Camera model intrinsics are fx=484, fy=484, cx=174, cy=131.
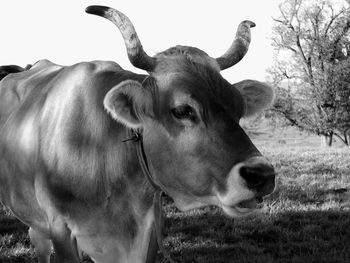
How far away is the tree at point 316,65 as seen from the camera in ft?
105

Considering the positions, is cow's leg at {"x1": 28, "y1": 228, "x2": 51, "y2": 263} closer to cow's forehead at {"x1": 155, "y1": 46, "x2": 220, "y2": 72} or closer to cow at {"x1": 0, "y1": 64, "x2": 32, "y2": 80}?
cow at {"x1": 0, "y1": 64, "x2": 32, "y2": 80}

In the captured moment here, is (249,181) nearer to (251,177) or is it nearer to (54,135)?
(251,177)

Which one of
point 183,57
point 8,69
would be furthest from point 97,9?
point 8,69

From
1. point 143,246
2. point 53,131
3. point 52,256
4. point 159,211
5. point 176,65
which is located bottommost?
point 52,256

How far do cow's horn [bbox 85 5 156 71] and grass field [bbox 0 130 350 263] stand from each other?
2.99m

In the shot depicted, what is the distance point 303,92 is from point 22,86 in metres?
30.1

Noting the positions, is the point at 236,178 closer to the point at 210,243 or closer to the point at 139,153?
the point at 139,153

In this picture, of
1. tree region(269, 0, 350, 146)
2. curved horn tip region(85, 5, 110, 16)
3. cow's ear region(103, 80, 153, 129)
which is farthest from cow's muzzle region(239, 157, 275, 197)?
tree region(269, 0, 350, 146)

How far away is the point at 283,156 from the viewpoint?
43.8ft

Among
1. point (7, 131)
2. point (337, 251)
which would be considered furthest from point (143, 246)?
point (337, 251)

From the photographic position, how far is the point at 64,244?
357 centimetres

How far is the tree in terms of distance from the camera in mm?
31939

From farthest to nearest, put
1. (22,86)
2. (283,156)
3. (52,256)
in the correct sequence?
(283,156) < (52,256) < (22,86)

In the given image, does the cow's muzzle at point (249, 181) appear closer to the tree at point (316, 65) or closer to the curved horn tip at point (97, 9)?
the curved horn tip at point (97, 9)
